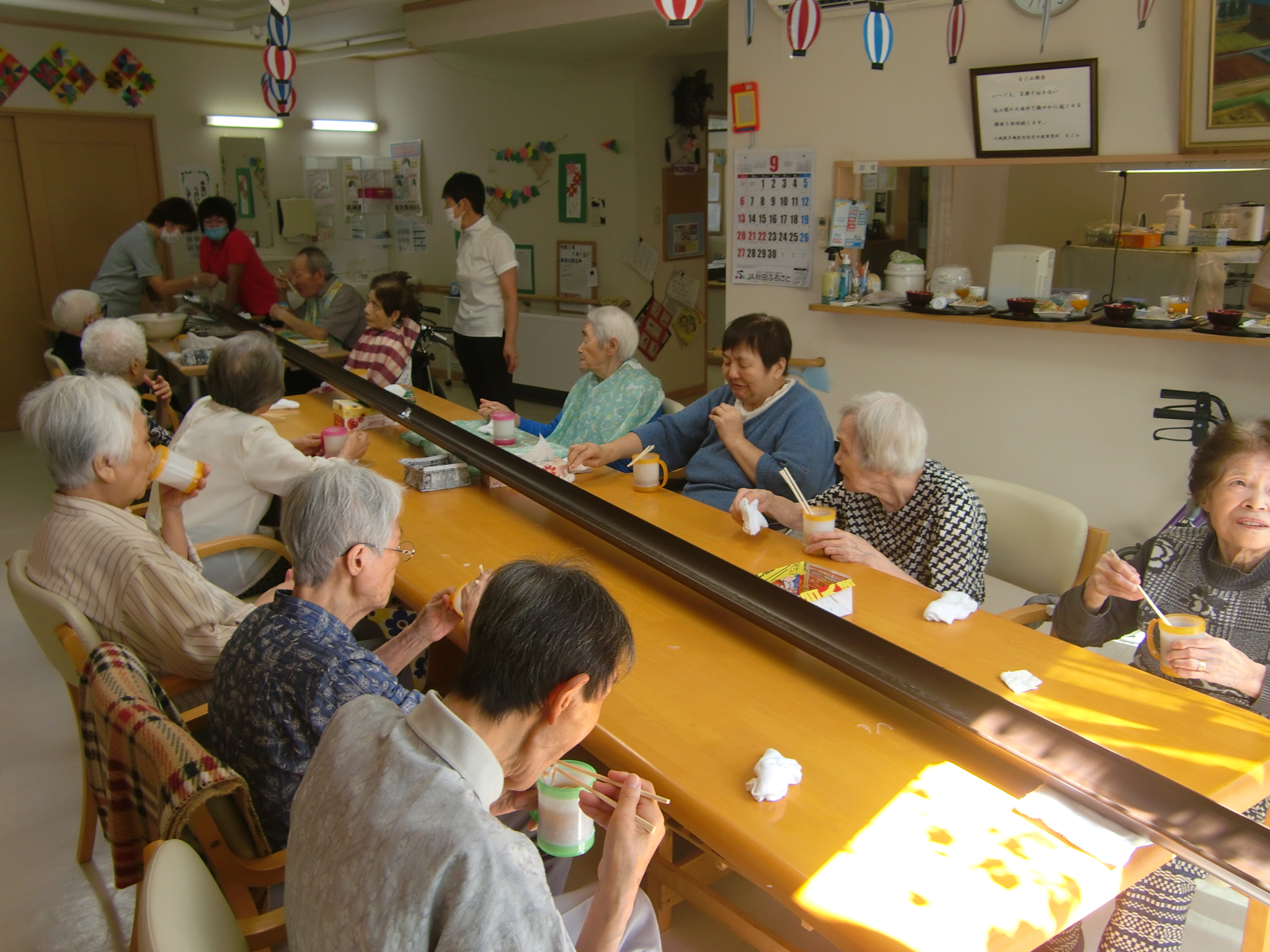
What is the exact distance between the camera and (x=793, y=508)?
2512 millimetres

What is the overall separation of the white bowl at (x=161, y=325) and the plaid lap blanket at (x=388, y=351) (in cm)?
187

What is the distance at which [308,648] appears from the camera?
4.81ft

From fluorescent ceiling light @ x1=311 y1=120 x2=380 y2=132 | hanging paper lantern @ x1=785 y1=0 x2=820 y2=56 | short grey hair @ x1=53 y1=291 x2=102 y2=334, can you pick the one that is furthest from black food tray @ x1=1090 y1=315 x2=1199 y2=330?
fluorescent ceiling light @ x1=311 y1=120 x2=380 y2=132

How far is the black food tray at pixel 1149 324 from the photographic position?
3.49 metres

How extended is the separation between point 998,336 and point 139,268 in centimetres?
525

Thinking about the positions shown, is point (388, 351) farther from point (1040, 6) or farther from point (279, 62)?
point (1040, 6)

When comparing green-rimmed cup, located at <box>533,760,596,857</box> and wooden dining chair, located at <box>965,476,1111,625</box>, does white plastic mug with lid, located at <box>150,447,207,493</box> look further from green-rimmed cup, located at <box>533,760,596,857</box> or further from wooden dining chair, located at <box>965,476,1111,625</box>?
wooden dining chair, located at <box>965,476,1111,625</box>

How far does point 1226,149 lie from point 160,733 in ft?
12.3

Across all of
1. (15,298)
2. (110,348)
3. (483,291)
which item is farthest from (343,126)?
(110,348)

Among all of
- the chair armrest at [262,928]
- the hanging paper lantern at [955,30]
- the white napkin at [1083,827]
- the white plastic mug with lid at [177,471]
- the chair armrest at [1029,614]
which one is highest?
the hanging paper lantern at [955,30]

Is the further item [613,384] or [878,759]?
[613,384]

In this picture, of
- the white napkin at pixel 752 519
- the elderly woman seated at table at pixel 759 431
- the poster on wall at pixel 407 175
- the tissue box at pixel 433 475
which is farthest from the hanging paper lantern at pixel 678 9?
the poster on wall at pixel 407 175

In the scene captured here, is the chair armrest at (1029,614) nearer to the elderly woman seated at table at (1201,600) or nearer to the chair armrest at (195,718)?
the elderly woman seated at table at (1201,600)

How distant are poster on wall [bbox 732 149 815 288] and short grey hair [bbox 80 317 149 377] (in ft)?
9.64
